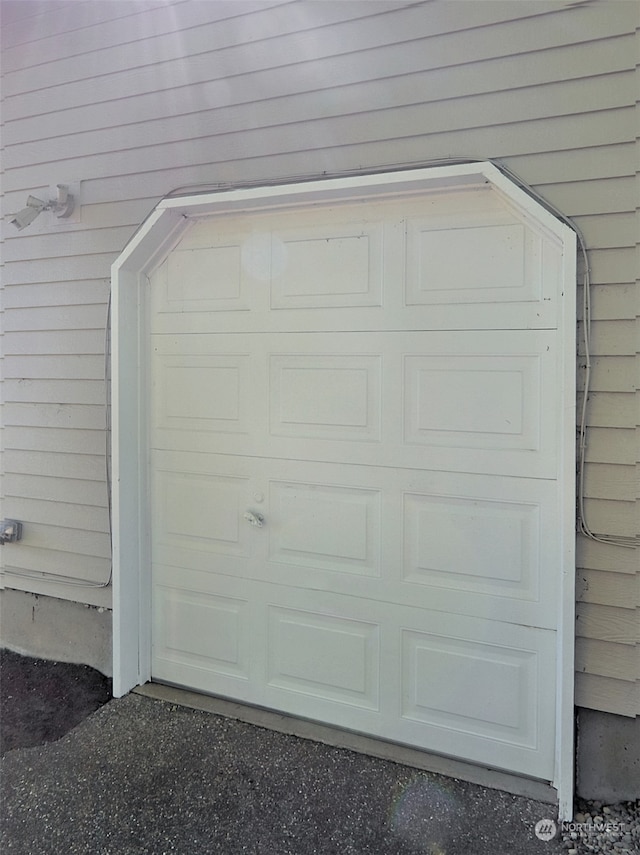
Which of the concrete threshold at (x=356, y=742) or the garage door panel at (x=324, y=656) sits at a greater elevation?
the garage door panel at (x=324, y=656)

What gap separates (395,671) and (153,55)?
10.2 ft

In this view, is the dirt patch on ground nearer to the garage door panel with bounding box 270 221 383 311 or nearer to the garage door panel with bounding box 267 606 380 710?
the garage door panel with bounding box 267 606 380 710

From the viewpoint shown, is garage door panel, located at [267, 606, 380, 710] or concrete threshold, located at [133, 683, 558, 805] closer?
concrete threshold, located at [133, 683, 558, 805]

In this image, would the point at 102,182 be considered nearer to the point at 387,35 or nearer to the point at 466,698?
the point at 387,35

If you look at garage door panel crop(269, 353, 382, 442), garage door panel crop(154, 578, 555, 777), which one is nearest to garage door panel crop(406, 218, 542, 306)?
garage door panel crop(269, 353, 382, 442)

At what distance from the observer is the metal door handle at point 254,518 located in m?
2.55

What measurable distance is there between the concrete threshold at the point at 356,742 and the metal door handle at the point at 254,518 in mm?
901

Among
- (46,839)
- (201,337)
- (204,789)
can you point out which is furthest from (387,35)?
(46,839)

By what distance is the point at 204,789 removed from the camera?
2.12m

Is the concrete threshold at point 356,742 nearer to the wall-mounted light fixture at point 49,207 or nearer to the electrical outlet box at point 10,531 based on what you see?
the electrical outlet box at point 10,531

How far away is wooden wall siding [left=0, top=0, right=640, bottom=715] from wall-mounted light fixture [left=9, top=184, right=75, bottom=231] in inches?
3.2

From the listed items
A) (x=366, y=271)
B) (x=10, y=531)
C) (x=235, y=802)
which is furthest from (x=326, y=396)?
(x=10, y=531)

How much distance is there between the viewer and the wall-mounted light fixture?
9.30 ft

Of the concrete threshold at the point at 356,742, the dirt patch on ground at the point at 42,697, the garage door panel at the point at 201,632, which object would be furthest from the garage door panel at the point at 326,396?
the dirt patch on ground at the point at 42,697
